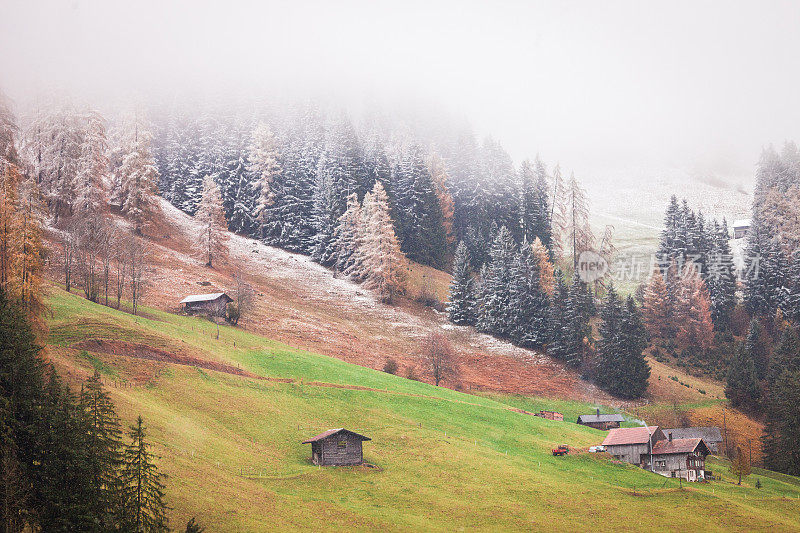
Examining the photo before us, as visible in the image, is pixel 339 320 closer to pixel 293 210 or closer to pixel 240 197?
pixel 293 210

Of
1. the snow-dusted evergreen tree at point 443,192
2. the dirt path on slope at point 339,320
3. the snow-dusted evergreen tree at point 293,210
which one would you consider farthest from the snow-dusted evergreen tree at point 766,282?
the snow-dusted evergreen tree at point 293,210

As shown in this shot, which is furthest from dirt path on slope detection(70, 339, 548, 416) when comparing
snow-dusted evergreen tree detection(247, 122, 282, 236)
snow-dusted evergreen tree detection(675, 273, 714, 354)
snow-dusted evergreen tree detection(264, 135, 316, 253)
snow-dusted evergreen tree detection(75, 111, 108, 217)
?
snow-dusted evergreen tree detection(247, 122, 282, 236)

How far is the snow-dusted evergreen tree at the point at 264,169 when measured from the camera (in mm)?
116812

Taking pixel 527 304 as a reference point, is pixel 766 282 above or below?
above

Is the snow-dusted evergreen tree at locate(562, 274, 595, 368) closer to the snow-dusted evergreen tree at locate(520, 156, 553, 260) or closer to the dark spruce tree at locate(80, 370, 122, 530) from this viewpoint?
the snow-dusted evergreen tree at locate(520, 156, 553, 260)

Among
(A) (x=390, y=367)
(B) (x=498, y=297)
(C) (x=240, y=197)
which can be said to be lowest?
(A) (x=390, y=367)

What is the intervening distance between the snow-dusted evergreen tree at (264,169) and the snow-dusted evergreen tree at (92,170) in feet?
101

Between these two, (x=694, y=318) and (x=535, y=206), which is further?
(x=535, y=206)

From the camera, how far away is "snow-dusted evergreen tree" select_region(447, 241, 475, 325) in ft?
324

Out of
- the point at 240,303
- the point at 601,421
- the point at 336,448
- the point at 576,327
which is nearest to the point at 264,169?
the point at 240,303

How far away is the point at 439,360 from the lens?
80.2 m

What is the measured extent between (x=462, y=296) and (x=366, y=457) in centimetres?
5211

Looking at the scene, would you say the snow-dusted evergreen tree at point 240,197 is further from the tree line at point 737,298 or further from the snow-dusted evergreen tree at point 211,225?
the tree line at point 737,298

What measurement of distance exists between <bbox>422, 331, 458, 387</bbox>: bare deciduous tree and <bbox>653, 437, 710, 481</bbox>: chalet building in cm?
2752
